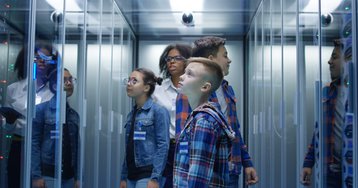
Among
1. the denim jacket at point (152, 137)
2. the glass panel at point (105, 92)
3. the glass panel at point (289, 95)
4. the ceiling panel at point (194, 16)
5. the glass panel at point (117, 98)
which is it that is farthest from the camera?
the ceiling panel at point (194, 16)

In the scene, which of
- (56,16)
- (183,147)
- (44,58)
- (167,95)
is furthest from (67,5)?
(183,147)

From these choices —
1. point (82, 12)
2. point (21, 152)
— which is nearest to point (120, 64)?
point (82, 12)

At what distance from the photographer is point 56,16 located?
4008 millimetres

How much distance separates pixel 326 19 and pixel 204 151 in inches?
52.6

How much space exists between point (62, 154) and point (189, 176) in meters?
1.99

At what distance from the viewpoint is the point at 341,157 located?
2990mm

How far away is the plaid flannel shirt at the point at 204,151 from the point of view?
8.07ft

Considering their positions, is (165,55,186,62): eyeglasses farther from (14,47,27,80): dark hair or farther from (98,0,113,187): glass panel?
(14,47,27,80): dark hair

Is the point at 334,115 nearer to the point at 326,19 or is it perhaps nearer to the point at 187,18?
the point at 326,19

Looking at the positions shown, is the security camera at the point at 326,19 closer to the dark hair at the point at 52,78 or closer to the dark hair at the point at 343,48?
the dark hair at the point at 343,48

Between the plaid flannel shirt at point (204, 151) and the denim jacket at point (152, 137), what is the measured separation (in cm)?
189

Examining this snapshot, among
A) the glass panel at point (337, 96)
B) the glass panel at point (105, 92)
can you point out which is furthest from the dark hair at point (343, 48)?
the glass panel at point (105, 92)

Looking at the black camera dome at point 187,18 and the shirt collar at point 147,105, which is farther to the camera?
the black camera dome at point 187,18

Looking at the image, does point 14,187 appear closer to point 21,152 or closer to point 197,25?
point 21,152
